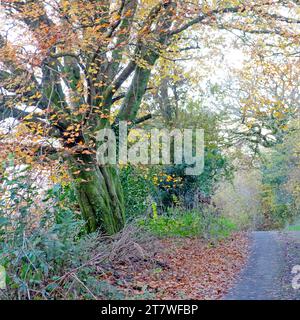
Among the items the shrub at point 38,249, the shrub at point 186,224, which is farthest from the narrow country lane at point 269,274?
the shrub at point 38,249

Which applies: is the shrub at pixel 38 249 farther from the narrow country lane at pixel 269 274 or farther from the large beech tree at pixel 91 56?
the large beech tree at pixel 91 56

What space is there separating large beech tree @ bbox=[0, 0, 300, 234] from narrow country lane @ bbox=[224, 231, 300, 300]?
354 cm

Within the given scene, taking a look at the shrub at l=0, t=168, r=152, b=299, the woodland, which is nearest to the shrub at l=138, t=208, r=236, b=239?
the woodland

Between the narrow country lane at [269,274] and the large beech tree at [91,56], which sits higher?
the large beech tree at [91,56]

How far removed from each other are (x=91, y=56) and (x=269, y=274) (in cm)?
604

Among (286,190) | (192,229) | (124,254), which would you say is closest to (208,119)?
(192,229)

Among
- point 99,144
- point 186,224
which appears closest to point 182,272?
point 99,144

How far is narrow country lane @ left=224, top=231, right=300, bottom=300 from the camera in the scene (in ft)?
25.8

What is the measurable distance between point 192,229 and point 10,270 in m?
10.0

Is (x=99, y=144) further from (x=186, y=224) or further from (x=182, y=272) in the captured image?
(x=186, y=224)

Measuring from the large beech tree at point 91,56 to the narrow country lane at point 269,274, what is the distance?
11.6 ft

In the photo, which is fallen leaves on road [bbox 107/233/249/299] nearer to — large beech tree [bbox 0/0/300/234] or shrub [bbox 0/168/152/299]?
shrub [bbox 0/168/152/299]

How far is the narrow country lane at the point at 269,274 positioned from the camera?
7.86 metres
